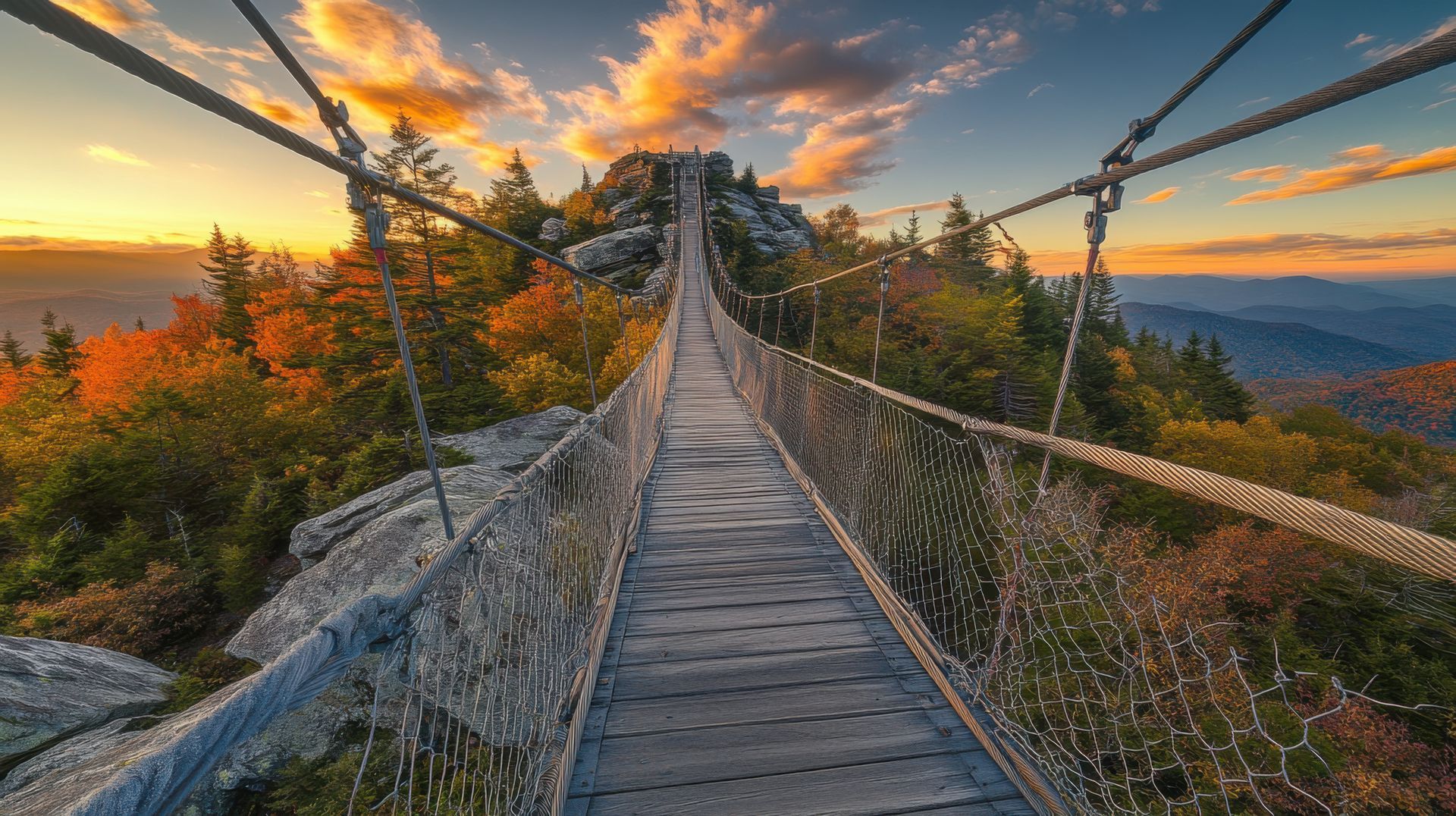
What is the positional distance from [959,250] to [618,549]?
1332 inches

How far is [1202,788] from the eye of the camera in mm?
4871

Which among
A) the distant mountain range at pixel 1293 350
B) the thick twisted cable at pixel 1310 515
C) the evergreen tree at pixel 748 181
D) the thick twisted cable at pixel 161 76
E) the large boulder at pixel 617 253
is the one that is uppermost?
the evergreen tree at pixel 748 181

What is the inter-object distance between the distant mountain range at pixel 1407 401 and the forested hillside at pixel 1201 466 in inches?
331

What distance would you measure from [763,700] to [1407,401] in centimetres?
5346

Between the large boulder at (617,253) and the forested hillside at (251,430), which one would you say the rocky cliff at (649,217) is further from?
the forested hillside at (251,430)

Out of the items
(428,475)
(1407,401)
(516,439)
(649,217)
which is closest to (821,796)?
(428,475)

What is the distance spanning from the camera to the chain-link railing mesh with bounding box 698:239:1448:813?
1263 mm

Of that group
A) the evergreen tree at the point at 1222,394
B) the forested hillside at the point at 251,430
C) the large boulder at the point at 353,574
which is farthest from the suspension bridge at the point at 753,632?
the evergreen tree at the point at 1222,394

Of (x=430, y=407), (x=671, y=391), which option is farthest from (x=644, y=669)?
(x=430, y=407)

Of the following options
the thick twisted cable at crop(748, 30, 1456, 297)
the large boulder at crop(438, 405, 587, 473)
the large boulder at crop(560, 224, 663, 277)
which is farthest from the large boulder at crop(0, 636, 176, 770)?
the large boulder at crop(560, 224, 663, 277)

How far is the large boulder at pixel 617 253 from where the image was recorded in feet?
69.7

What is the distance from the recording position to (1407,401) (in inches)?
1304

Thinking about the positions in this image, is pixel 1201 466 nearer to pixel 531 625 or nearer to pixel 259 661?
pixel 531 625

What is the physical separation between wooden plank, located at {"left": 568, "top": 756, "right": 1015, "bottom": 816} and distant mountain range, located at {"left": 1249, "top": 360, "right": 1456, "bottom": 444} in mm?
43204
